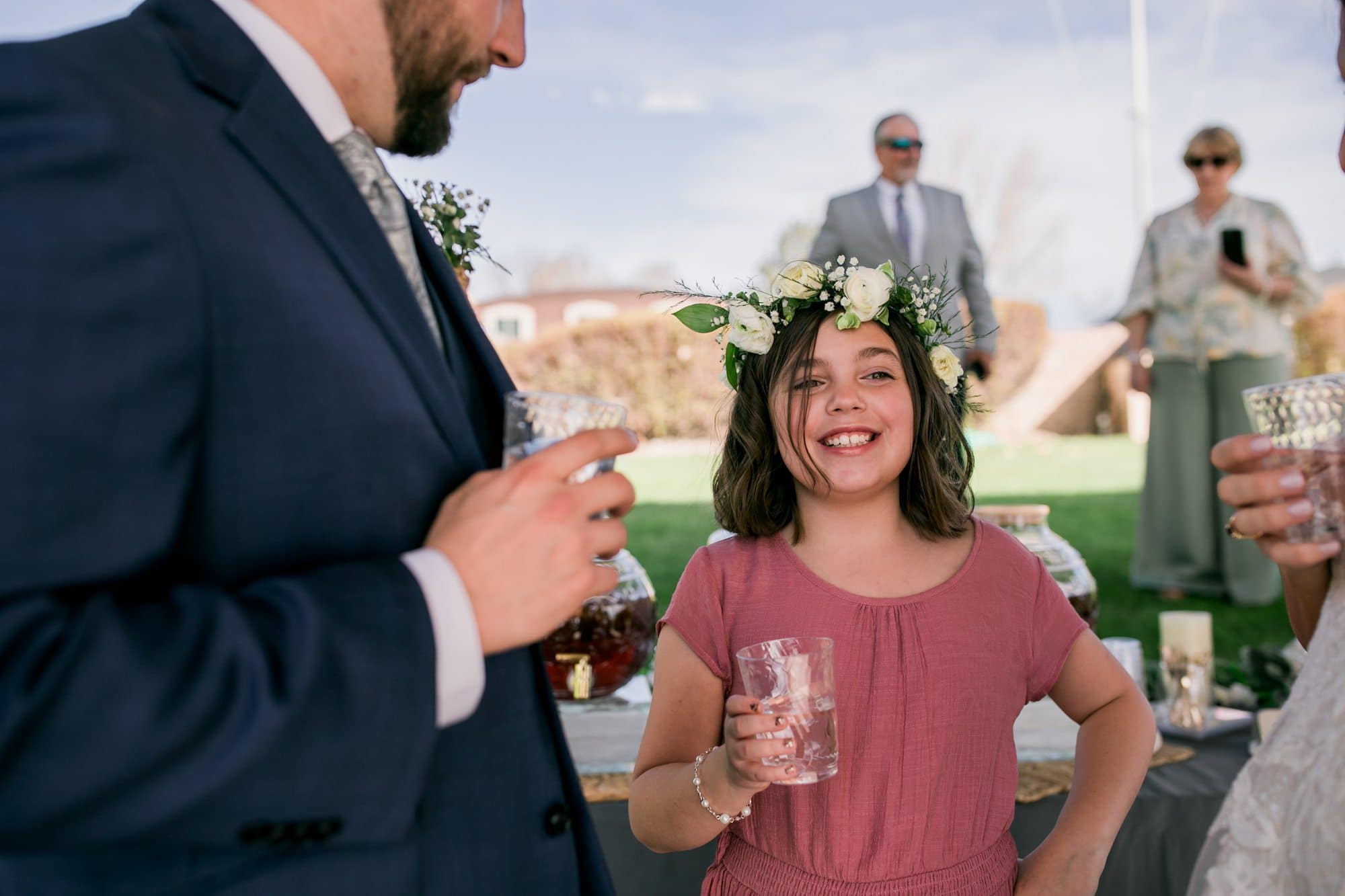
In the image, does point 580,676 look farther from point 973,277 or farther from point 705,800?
point 973,277

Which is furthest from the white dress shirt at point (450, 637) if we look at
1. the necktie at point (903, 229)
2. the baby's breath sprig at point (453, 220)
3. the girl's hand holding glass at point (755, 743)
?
the necktie at point (903, 229)

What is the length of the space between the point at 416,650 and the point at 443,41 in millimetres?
636

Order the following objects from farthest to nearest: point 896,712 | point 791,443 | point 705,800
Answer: point 791,443
point 896,712
point 705,800

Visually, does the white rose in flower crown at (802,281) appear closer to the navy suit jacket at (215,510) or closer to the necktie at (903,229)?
the navy suit jacket at (215,510)

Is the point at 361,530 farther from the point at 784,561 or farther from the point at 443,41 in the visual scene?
the point at 784,561

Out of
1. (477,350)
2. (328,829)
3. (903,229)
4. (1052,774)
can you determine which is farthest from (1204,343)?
(328,829)

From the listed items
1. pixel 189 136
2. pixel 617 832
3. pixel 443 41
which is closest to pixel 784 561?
pixel 617 832

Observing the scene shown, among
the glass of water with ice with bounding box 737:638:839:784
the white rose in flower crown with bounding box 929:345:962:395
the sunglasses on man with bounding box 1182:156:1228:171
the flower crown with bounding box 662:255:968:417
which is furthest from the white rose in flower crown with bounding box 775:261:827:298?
the sunglasses on man with bounding box 1182:156:1228:171

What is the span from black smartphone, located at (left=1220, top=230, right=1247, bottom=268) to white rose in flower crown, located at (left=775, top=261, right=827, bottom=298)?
4.52m

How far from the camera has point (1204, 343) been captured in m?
6.02

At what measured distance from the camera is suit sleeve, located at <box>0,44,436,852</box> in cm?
76

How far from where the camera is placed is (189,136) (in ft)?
3.08

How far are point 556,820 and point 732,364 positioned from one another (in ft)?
4.31

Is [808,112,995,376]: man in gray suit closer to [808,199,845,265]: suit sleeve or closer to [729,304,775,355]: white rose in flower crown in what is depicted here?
[808,199,845,265]: suit sleeve
